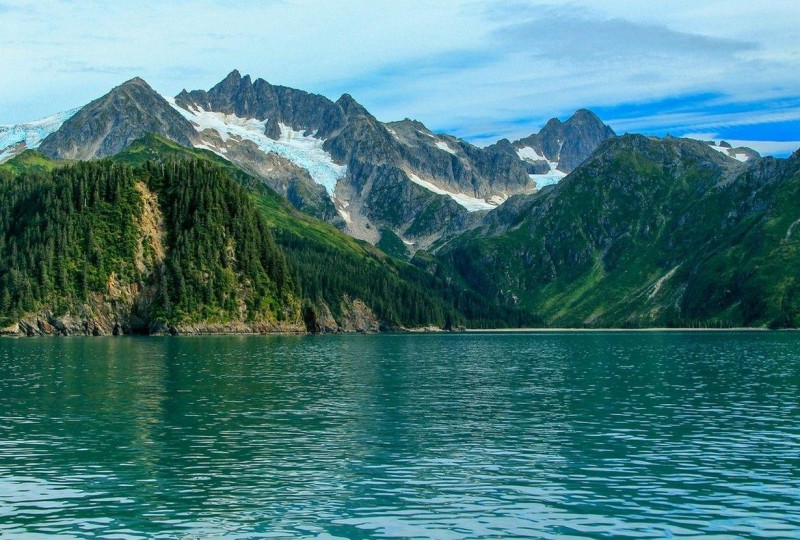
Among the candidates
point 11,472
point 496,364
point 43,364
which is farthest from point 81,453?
point 496,364

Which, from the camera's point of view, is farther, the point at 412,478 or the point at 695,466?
the point at 695,466

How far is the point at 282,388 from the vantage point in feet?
309

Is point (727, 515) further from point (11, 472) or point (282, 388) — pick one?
point (282, 388)

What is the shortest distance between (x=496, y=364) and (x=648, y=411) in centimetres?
6546

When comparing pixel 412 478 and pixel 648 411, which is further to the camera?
pixel 648 411

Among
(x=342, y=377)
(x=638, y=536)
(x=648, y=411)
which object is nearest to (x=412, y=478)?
(x=638, y=536)

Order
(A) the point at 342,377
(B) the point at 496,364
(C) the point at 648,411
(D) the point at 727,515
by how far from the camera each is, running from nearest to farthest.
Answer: (D) the point at 727,515 → (C) the point at 648,411 → (A) the point at 342,377 → (B) the point at 496,364

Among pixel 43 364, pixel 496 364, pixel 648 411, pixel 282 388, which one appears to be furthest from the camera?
pixel 496 364

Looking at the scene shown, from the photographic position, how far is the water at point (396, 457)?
38031 millimetres

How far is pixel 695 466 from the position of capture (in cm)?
5009

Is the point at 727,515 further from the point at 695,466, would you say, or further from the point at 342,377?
the point at 342,377

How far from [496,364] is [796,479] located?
94561mm

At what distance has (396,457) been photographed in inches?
2092

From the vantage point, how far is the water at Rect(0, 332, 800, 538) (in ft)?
125
